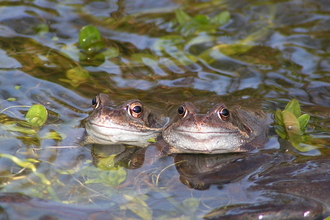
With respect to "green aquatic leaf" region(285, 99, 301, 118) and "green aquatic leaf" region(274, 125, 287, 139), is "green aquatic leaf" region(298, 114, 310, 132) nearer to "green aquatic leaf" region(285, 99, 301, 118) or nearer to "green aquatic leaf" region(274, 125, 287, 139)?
"green aquatic leaf" region(285, 99, 301, 118)

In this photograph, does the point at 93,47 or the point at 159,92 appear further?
the point at 93,47

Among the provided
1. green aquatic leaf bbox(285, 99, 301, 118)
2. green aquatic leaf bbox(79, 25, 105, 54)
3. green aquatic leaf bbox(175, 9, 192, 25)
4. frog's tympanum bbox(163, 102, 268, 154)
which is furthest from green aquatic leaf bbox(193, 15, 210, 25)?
green aquatic leaf bbox(285, 99, 301, 118)

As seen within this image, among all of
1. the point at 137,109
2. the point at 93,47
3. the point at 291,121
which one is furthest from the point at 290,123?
the point at 93,47

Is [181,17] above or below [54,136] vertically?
above

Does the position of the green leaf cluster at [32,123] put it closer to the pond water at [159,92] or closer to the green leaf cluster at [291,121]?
the pond water at [159,92]

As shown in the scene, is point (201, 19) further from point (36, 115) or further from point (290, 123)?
point (36, 115)

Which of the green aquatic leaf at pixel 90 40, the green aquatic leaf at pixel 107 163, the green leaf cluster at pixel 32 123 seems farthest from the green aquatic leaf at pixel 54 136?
the green aquatic leaf at pixel 90 40
